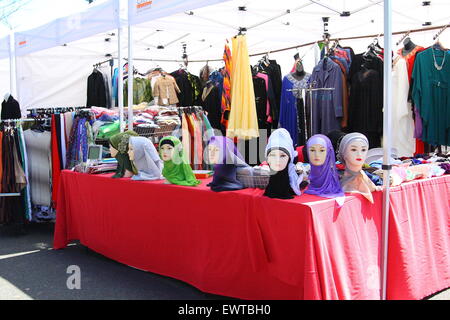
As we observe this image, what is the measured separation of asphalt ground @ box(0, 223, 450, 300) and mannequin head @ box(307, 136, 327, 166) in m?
1.06

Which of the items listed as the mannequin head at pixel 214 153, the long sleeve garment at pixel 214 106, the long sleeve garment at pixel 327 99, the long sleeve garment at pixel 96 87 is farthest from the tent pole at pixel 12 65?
the mannequin head at pixel 214 153

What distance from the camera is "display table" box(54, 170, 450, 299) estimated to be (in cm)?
218

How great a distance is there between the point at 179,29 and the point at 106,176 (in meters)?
1.87

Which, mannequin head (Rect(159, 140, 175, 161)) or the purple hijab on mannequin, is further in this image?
mannequin head (Rect(159, 140, 175, 161))

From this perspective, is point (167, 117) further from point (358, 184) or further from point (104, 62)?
point (104, 62)

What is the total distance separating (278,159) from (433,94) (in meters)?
2.46

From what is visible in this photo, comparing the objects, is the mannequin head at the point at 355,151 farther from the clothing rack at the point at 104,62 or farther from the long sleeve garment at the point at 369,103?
the clothing rack at the point at 104,62

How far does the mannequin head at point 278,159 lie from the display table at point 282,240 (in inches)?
7.1

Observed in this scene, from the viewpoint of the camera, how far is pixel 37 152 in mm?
4660

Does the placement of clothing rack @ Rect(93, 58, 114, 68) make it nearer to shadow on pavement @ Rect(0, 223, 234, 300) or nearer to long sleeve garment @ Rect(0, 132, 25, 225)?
long sleeve garment @ Rect(0, 132, 25, 225)

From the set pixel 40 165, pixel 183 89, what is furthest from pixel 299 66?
pixel 40 165

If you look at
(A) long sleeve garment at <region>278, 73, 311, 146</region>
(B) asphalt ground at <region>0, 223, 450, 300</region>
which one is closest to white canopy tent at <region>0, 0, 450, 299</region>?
(A) long sleeve garment at <region>278, 73, 311, 146</region>

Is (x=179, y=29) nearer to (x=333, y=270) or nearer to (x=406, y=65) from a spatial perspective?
(x=406, y=65)
